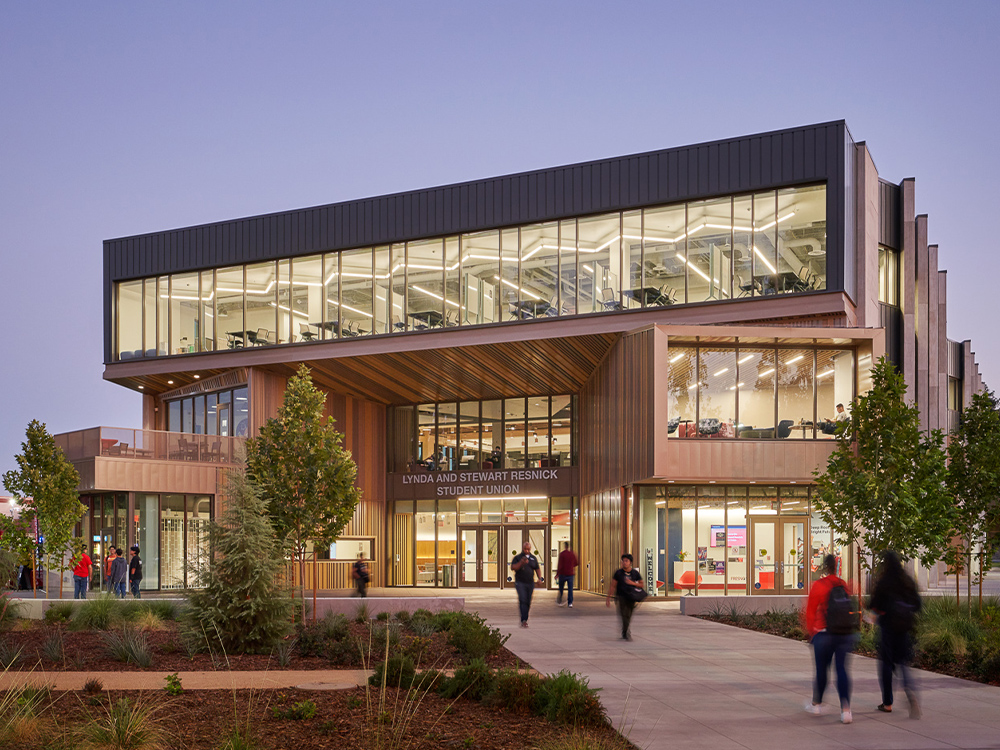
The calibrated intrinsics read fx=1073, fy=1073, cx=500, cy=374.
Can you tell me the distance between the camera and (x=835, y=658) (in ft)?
34.5

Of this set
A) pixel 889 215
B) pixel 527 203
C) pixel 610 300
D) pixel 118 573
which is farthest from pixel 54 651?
pixel 889 215

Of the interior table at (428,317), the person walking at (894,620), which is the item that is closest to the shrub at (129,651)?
the person walking at (894,620)

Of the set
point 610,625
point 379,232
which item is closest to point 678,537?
point 610,625

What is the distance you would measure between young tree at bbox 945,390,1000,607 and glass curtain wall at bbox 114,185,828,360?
26.2 feet

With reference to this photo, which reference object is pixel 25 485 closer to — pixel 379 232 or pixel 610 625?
pixel 379 232

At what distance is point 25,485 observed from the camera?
28328 mm

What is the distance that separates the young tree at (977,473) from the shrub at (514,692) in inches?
507

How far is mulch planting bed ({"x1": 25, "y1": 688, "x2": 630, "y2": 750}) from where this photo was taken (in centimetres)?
876

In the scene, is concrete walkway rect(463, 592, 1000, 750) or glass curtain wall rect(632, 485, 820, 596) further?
glass curtain wall rect(632, 485, 820, 596)

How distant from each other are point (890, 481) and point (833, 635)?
27.5ft

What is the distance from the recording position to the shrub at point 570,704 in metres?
9.72

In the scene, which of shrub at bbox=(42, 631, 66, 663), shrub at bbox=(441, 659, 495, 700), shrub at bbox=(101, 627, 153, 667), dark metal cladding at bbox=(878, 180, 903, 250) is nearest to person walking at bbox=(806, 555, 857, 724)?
shrub at bbox=(441, 659, 495, 700)

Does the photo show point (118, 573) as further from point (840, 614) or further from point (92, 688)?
point (840, 614)

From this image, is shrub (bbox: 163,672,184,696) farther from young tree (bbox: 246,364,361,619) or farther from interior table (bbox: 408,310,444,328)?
interior table (bbox: 408,310,444,328)
